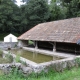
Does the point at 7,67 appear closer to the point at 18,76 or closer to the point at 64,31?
the point at 18,76

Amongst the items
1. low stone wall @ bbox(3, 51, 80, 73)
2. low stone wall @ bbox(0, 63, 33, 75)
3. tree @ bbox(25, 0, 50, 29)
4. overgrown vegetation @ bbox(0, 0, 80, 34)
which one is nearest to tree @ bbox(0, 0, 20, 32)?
overgrown vegetation @ bbox(0, 0, 80, 34)

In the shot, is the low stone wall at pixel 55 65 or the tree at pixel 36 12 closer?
the low stone wall at pixel 55 65

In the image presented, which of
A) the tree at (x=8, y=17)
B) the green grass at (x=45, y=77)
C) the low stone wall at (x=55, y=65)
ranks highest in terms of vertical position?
the tree at (x=8, y=17)

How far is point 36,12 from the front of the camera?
38500mm

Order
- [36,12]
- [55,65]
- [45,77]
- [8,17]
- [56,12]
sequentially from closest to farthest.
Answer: [45,77]
[55,65]
[8,17]
[36,12]
[56,12]

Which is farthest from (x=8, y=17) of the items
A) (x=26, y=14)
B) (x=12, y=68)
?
(x=12, y=68)

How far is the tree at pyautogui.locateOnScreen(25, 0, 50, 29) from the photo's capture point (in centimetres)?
3831

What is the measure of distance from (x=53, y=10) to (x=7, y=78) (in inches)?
1421

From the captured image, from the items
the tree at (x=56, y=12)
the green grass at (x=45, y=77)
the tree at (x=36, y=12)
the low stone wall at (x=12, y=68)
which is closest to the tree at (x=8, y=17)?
the tree at (x=36, y=12)

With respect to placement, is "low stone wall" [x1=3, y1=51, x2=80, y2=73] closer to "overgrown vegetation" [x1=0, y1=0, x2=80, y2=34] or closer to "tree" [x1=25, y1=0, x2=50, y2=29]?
"overgrown vegetation" [x1=0, y1=0, x2=80, y2=34]

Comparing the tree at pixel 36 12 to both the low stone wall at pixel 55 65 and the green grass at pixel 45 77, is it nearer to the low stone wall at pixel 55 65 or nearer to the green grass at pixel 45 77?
the low stone wall at pixel 55 65

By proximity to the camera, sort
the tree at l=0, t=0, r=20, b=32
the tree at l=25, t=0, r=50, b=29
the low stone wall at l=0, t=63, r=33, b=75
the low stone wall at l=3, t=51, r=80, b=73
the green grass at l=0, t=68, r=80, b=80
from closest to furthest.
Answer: the green grass at l=0, t=68, r=80, b=80 < the low stone wall at l=0, t=63, r=33, b=75 < the low stone wall at l=3, t=51, r=80, b=73 < the tree at l=0, t=0, r=20, b=32 < the tree at l=25, t=0, r=50, b=29

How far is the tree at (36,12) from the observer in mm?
38312

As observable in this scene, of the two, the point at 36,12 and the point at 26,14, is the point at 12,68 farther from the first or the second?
the point at 26,14
